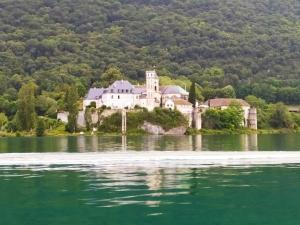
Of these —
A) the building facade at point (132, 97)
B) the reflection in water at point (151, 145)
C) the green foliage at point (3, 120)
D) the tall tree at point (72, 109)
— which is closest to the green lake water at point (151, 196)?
the reflection in water at point (151, 145)

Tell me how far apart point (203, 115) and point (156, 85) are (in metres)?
12.1

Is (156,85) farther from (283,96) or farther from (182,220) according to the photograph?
(182,220)

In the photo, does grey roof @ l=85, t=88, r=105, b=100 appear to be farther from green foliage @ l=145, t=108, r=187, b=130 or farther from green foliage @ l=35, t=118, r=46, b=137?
green foliage @ l=35, t=118, r=46, b=137

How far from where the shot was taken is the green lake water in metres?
27.3

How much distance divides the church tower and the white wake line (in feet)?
301

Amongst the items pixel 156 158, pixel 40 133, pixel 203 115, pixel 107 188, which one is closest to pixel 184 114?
pixel 203 115

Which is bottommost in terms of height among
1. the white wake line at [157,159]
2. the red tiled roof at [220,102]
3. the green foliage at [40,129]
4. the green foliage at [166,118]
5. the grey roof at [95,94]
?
the white wake line at [157,159]

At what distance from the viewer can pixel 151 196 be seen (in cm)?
3247

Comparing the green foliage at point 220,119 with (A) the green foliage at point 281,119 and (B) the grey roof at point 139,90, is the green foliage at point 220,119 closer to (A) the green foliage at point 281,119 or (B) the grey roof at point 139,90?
(A) the green foliage at point 281,119

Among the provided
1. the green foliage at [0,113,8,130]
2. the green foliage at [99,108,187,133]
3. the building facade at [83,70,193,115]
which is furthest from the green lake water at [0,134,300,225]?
the green foliage at [0,113,8,130]

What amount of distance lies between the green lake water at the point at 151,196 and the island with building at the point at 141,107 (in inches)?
3947

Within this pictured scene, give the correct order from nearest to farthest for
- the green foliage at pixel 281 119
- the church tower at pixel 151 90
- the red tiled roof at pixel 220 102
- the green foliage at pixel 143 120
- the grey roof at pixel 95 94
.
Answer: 1. the green foliage at pixel 143 120
2. the church tower at pixel 151 90
3. the grey roof at pixel 95 94
4. the green foliage at pixel 281 119
5. the red tiled roof at pixel 220 102

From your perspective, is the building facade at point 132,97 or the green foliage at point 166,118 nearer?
the green foliage at point 166,118

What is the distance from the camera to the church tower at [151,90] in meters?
150
